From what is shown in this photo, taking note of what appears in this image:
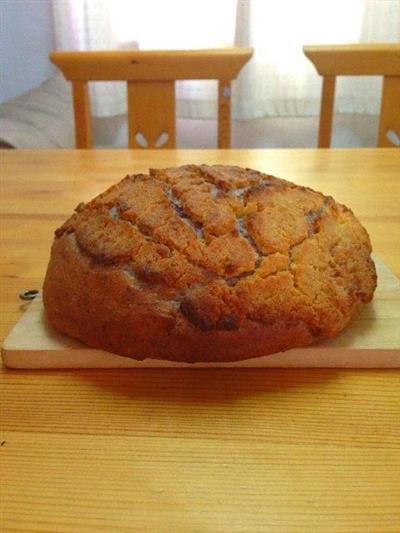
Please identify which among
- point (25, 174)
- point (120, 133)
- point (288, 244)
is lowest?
point (120, 133)

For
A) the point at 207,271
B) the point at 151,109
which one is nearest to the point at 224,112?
the point at 151,109

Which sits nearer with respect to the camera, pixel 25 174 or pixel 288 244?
pixel 288 244

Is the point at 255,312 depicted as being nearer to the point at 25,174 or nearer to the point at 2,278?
the point at 2,278

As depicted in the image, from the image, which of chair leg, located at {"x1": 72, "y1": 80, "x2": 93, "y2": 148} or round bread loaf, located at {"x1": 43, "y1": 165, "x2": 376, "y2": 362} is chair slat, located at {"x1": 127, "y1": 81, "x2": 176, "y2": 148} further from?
round bread loaf, located at {"x1": 43, "y1": 165, "x2": 376, "y2": 362}

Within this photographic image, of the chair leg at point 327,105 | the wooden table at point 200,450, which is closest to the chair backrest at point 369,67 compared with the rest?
the chair leg at point 327,105

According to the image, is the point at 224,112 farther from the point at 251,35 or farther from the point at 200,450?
the point at 200,450

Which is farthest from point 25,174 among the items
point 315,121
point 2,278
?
point 315,121

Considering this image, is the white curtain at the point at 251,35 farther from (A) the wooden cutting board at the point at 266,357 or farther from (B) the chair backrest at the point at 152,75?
(A) the wooden cutting board at the point at 266,357
